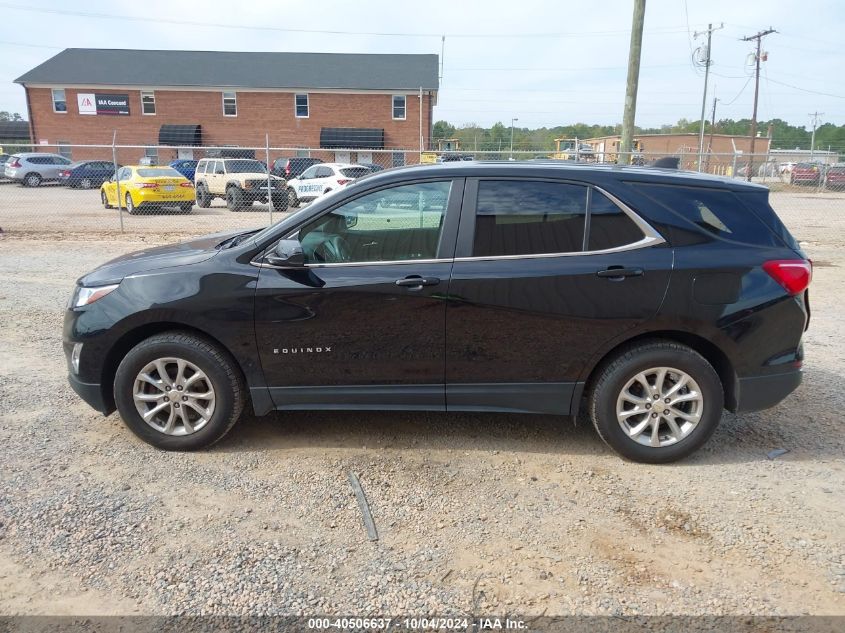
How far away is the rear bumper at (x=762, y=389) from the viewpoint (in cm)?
377

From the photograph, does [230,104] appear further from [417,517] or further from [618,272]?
[417,517]

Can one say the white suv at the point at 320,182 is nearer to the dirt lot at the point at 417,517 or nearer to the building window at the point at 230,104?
the dirt lot at the point at 417,517

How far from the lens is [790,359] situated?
12.5ft

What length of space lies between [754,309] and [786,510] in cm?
112

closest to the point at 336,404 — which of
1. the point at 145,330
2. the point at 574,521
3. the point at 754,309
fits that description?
the point at 145,330

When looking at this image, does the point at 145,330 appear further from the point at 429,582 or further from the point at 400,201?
the point at 429,582

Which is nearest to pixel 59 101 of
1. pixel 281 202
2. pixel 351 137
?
pixel 351 137

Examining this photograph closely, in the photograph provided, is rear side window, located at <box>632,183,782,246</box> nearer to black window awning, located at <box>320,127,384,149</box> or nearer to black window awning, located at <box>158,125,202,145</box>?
black window awning, located at <box>320,127,384,149</box>

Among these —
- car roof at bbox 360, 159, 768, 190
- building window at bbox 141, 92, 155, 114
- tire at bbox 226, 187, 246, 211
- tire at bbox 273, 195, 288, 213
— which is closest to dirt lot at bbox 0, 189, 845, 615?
car roof at bbox 360, 159, 768, 190

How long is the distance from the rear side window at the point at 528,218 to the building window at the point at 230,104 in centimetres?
4372

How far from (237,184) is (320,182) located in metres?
2.74

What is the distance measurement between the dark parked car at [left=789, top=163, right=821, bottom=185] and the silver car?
3843 cm

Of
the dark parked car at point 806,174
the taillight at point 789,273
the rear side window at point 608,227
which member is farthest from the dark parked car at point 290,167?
the dark parked car at point 806,174

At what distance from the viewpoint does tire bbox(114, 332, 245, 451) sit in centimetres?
380
